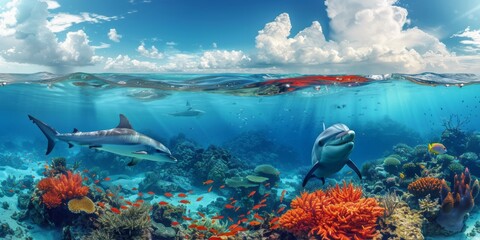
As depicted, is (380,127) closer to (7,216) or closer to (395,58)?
(395,58)

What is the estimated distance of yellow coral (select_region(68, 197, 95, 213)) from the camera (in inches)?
307

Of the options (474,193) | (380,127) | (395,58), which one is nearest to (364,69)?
(395,58)

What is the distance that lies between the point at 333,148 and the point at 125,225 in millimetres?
5375

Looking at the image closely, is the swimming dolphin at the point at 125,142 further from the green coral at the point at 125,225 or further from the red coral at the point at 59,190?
the red coral at the point at 59,190

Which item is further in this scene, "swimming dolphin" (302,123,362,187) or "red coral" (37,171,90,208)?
"red coral" (37,171,90,208)

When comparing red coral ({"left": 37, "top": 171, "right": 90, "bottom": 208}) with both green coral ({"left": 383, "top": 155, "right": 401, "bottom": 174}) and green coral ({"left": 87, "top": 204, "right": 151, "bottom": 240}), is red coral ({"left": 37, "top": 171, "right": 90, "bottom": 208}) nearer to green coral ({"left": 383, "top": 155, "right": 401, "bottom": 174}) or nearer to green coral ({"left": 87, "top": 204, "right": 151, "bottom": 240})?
green coral ({"left": 87, "top": 204, "right": 151, "bottom": 240})

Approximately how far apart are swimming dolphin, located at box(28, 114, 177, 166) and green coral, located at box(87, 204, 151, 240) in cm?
137

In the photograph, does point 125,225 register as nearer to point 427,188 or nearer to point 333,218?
point 333,218

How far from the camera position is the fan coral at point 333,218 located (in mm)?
5637

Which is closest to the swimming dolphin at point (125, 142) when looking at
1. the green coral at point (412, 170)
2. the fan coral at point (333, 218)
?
the fan coral at point (333, 218)

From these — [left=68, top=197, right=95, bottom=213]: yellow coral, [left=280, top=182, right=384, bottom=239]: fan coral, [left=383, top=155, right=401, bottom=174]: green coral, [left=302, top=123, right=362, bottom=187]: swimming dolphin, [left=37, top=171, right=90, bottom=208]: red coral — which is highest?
[left=302, top=123, right=362, bottom=187]: swimming dolphin

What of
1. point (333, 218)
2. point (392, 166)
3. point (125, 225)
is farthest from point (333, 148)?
point (392, 166)

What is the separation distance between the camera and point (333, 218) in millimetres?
5781

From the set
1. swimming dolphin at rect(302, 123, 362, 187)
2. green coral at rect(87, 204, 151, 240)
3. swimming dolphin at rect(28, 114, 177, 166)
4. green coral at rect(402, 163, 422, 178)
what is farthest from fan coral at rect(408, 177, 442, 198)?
green coral at rect(87, 204, 151, 240)
